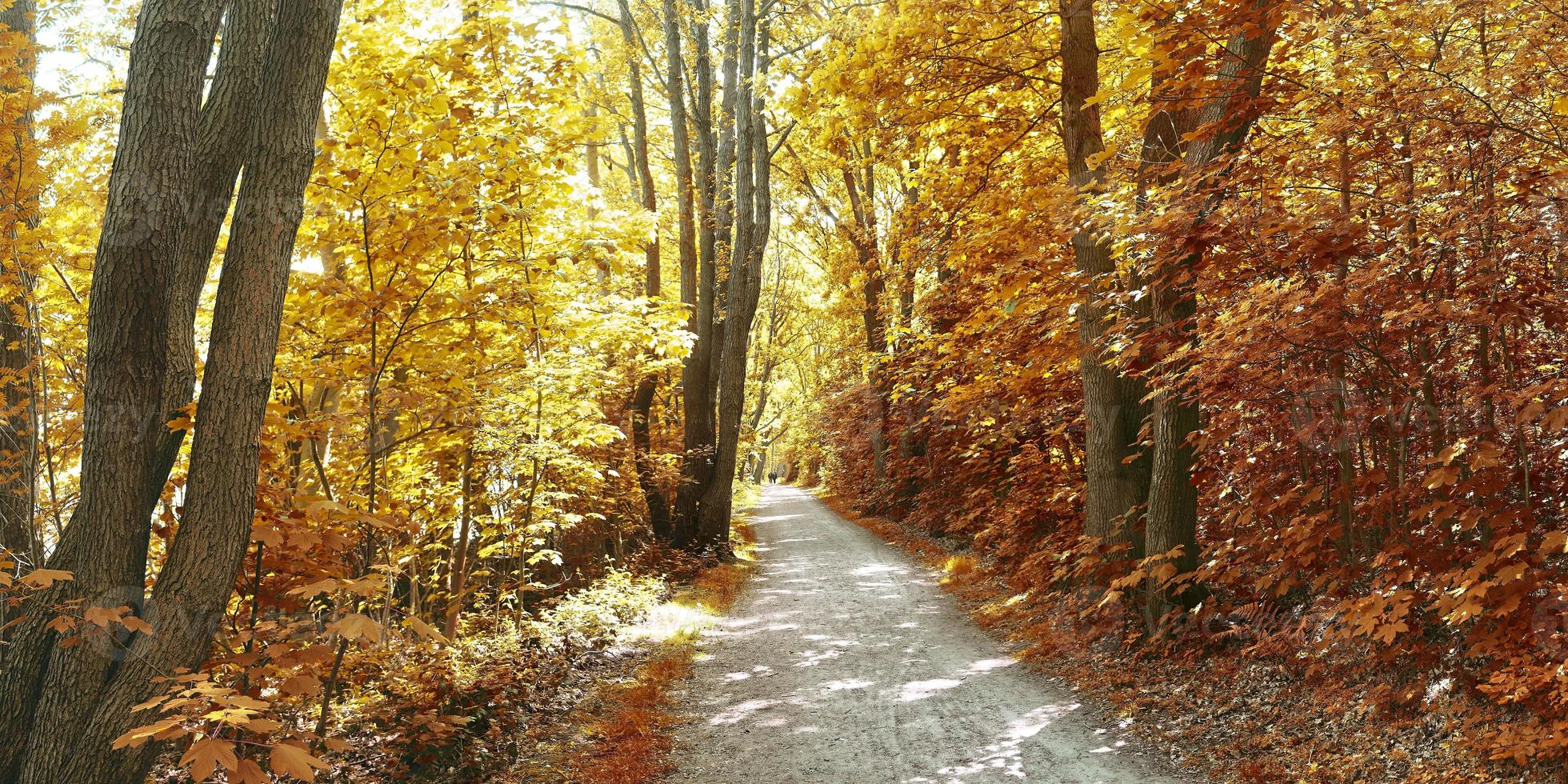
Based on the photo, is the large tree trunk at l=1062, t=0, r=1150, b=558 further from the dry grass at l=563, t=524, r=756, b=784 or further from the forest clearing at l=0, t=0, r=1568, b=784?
the dry grass at l=563, t=524, r=756, b=784

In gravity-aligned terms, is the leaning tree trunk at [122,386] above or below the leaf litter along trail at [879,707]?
above

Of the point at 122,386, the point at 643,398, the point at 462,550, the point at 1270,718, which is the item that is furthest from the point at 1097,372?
the point at 643,398

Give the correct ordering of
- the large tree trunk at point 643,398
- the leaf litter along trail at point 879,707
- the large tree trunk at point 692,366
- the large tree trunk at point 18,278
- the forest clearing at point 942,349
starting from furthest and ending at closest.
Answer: the large tree trunk at point 692,366, the large tree trunk at point 643,398, the leaf litter along trail at point 879,707, the large tree trunk at point 18,278, the forest clearing at point 942,349

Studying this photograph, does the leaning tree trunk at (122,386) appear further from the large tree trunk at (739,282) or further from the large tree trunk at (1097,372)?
the large tree trunk at (739,282)

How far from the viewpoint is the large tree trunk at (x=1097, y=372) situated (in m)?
8.64

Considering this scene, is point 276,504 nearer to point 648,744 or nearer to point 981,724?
point 648,744

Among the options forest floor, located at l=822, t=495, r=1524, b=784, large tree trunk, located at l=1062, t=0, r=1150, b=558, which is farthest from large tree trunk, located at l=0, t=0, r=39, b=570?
large tree trunk, located at l=1062, t=0, r=1150, b=558

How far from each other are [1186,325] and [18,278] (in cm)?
797

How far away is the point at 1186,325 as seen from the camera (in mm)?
7531

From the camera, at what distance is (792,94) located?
30.9ft

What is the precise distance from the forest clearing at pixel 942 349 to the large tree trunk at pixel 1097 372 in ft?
0.18

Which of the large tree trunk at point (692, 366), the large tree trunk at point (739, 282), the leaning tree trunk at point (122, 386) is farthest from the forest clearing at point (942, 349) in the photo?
the large tree trunk at point (739, 282)

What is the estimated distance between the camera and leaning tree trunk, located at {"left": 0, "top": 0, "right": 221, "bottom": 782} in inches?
157

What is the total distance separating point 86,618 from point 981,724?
558 centimetres
